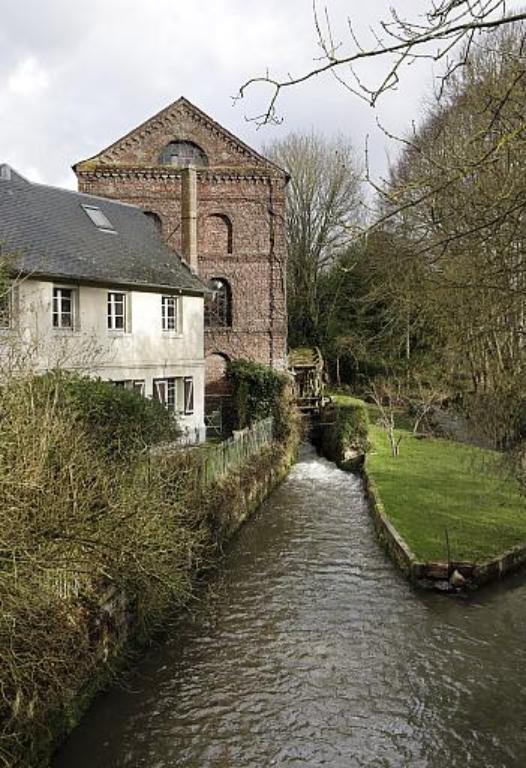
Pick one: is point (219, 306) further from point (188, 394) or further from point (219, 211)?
point (188, 394)

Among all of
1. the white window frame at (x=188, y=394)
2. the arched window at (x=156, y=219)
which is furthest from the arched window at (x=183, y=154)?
the white window frame at (x=188, y=394)

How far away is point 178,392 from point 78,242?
5.89 metres

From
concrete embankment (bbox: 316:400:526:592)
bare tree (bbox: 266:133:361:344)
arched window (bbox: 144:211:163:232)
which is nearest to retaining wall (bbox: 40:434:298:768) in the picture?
concrete embankment (bbox: 316:400:526:592)

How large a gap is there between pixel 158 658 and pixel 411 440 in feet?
61.0

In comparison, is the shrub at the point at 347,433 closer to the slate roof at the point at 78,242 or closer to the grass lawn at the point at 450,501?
the grass lawn at the point at 450,501

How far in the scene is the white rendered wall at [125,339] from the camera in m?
17.8

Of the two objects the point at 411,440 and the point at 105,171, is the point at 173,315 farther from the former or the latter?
the point at 411,440

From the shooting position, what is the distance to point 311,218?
1693 inches

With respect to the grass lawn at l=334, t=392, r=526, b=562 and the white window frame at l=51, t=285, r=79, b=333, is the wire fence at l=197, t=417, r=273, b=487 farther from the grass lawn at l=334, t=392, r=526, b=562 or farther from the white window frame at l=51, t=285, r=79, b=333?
the white window frame at l=51, t=285, r=79, b=333

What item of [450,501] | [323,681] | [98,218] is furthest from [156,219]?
[323,681]

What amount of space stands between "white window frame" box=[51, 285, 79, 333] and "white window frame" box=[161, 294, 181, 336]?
400 centimetres

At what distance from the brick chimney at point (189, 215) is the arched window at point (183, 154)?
1169 mm

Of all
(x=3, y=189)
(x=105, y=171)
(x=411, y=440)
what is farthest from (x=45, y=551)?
(x=105, y=171)

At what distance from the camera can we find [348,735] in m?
8.18
